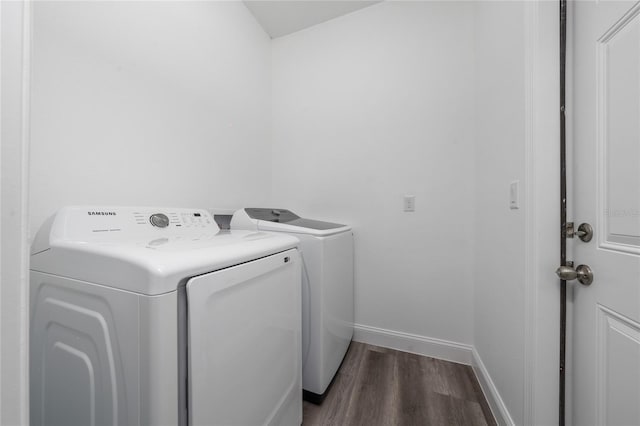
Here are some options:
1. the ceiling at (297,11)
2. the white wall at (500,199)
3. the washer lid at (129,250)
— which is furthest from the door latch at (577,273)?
the ceiling at (297,11)

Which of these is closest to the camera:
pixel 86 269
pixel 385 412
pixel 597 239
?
pixel 86 269

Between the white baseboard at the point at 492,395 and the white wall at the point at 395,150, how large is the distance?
192 mm

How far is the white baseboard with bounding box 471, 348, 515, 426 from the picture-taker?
1.05 metres

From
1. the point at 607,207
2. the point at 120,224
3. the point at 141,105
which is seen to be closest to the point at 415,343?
the point at 607,207

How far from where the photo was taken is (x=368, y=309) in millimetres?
1798

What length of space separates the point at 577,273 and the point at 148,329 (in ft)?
4.06

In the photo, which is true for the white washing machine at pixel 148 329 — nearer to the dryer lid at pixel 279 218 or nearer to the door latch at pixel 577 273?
the dryer lid at pixel 279 218

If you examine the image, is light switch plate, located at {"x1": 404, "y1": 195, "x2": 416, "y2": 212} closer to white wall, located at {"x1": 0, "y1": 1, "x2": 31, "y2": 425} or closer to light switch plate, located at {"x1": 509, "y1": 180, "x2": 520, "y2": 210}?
light switch plate, located at {"x1": 509, "y1": 180, "x2": 520, "y2": 210}

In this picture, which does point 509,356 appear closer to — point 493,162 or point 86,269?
point 493,162

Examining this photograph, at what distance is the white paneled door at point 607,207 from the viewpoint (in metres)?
0.62

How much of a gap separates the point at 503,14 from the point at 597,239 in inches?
43.0

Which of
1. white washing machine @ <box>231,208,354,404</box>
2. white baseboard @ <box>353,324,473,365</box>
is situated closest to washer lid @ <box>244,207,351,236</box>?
white washing machine @ <box>231,208,354,404</box>

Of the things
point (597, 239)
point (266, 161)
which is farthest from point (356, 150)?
point (597, 239)

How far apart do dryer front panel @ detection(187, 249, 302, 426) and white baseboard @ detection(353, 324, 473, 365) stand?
2.86 feet
